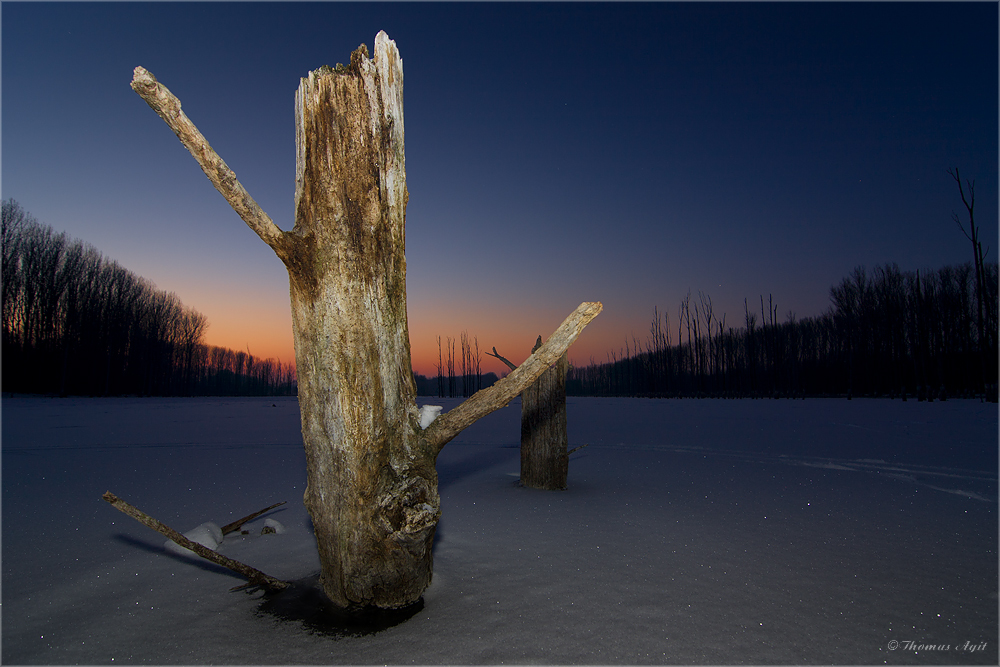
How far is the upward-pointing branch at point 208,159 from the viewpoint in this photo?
1705mm

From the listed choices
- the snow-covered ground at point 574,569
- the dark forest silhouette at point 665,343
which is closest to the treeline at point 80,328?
the dark forest silhouette at point 665,343

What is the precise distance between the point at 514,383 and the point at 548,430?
3.23m

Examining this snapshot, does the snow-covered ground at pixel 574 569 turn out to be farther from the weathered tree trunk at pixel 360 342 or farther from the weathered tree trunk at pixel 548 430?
the weathered tree trunk at pixel 360 342

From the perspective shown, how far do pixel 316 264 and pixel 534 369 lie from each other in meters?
1.16

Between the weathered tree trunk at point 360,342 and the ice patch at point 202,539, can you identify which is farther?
the ice patch at point 202,539

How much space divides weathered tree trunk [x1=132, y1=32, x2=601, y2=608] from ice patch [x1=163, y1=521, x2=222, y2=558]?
1462 mm

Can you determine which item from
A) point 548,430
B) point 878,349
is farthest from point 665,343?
point 548,430

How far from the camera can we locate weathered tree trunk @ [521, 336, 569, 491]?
5281mm

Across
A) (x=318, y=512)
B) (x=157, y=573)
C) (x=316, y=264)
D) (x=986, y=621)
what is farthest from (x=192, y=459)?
(x=986, y=621)

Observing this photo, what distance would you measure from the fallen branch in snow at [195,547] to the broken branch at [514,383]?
1.15 metres

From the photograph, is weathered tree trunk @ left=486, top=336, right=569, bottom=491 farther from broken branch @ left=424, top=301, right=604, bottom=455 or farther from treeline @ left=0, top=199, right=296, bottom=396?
treeline @ left=0, top=199, right=296, bottom=396

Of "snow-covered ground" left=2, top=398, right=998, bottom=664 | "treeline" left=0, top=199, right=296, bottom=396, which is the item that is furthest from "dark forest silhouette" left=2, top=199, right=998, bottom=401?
"snow-covered ground" left=2, top=398, right=998, bottom=664

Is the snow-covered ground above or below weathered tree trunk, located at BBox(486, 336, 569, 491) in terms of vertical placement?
below

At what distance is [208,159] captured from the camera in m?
1.84
